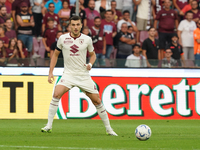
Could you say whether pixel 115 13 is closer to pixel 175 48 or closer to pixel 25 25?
pixel 175 48

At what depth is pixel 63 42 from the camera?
915cm

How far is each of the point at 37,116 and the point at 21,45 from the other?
9.02ft

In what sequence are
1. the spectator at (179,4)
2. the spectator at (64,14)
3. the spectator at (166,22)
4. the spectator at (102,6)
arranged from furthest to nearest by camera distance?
the spectator at (179,4) → the spectator at (102,6) → the spectator at (64,14) → the spectator at (166,22)

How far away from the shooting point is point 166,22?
17.3m

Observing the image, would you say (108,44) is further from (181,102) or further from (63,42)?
(63,42)

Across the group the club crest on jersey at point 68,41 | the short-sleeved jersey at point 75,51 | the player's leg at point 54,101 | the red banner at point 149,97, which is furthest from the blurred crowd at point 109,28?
the player's leg at point 54,101

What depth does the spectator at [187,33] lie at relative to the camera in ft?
56.4

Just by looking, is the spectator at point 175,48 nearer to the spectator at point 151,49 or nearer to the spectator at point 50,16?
the spectator at point 151,49

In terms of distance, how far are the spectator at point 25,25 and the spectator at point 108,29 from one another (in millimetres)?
2553

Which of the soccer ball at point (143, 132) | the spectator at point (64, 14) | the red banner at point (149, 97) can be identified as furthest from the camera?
the spectator at point (64, 14)

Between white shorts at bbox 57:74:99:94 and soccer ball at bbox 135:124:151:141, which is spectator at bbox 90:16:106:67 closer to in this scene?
white shorts at bbox 57:74:99:94

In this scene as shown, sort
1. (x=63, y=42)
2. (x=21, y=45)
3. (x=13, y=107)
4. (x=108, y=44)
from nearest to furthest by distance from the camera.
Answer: (x=63, y=42) < (x=13, y=107) < (x=21, y=45) < (x=108, y=44)

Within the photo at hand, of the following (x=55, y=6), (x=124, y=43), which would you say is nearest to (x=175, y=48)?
(x=124, y=43)

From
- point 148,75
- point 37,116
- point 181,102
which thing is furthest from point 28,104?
point 181,102
